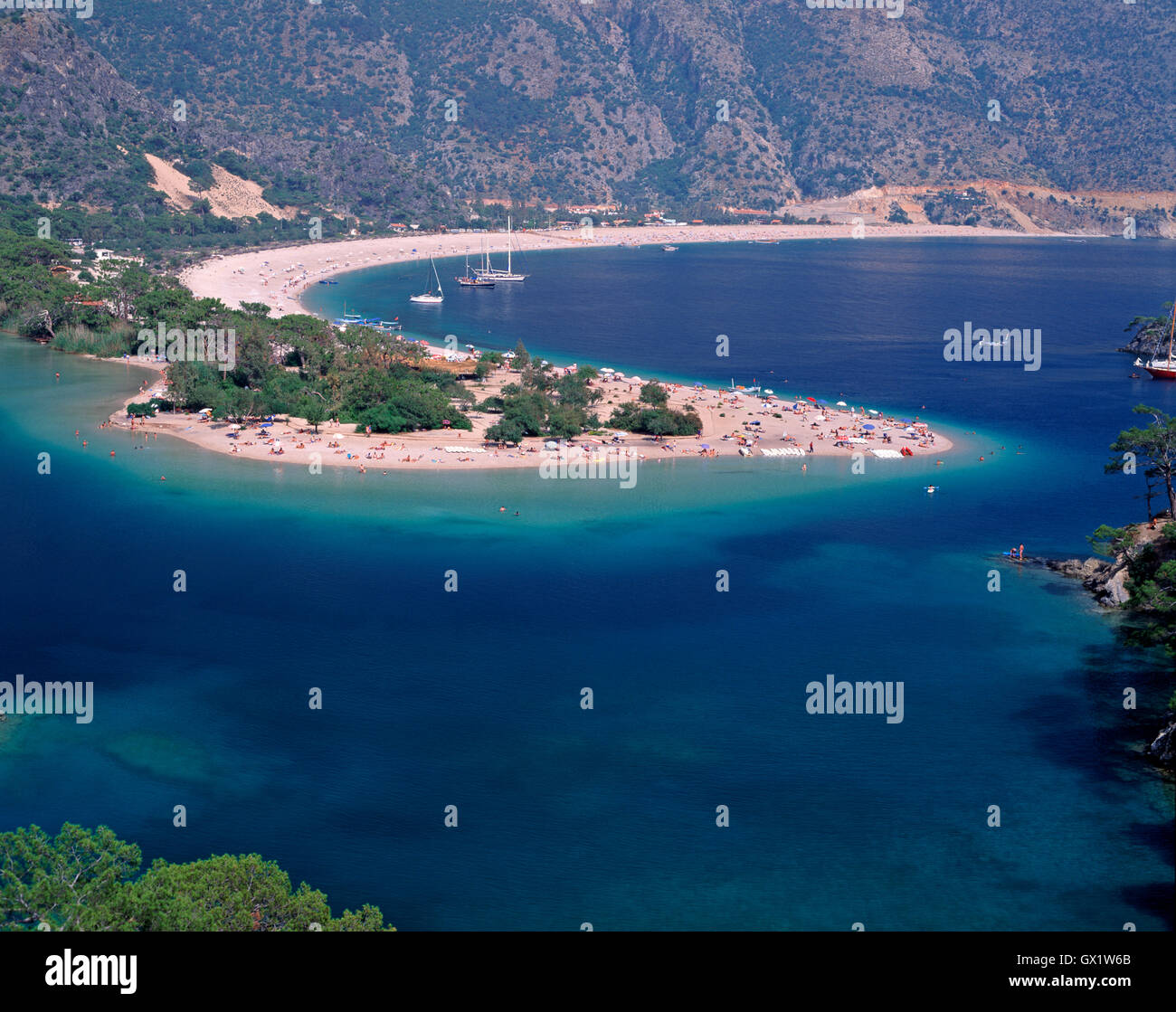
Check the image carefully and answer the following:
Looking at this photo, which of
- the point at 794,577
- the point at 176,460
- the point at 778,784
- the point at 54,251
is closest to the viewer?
the point at 778,784

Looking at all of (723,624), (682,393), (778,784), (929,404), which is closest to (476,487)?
(723,624)

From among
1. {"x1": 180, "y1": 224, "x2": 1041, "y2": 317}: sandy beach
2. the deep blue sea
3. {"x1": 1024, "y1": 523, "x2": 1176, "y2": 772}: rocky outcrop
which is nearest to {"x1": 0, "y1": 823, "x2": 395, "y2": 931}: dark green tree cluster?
the deep blue sea

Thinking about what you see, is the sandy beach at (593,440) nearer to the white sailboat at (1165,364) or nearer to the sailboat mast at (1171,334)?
the white sailboat at (1165,364)

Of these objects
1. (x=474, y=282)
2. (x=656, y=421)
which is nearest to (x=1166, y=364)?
(x=656, y=421)

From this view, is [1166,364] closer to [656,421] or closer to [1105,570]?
[656,421]
